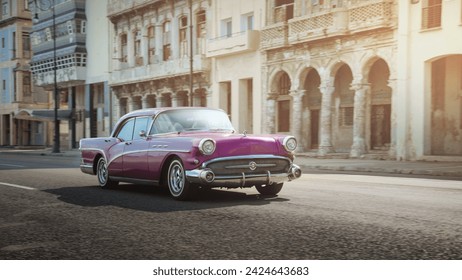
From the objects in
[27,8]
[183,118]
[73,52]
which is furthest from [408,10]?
[27,8]

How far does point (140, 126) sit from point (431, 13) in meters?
17.1

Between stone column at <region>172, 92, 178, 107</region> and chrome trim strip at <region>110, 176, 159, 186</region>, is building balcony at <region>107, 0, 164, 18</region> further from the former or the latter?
chrome trim strip at <region>110, 176, 159, 186</region>

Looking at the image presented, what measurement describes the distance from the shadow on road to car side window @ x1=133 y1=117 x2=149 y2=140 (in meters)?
0.95

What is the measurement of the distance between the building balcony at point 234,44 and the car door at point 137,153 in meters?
22.4

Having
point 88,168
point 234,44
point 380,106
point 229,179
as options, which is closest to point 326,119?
point 380,106

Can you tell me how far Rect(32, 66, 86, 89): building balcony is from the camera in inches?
1868

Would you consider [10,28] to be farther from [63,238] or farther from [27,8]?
[63,238]

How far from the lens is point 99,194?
9602 mm

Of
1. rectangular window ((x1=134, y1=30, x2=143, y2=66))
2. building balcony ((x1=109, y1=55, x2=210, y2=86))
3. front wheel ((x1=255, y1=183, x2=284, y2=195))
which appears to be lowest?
front wheel ((x1=255, y1=183, x2=284, y2=195))

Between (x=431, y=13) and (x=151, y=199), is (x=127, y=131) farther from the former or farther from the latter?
(x=431, y=13)

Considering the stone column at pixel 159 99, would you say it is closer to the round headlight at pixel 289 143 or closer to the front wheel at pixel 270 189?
the front wheel at pixel 270 189

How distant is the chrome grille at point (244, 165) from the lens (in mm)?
8188

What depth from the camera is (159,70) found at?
39125mm

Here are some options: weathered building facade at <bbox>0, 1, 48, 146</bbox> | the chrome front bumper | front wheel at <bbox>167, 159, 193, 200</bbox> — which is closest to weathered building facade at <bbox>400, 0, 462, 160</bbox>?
Result: the chrome front bumper
